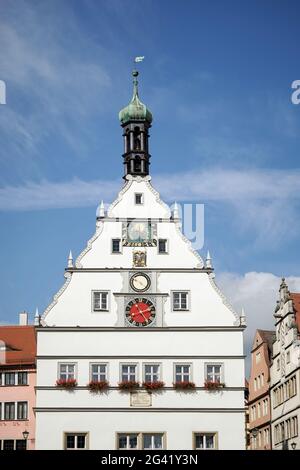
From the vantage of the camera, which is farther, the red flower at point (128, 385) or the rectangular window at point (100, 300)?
the rectangular window at point (100, 300)

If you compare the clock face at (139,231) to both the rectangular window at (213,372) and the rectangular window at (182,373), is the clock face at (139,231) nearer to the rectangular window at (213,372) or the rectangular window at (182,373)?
the rectangular window at (182,373)

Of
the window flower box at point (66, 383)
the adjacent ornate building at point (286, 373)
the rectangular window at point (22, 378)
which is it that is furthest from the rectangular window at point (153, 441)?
the rectangular window at point (22, 378)

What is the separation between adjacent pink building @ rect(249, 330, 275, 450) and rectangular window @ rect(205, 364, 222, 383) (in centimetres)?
1361

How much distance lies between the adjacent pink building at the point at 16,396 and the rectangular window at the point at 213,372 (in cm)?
1353

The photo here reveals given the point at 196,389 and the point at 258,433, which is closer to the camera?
the point at 196,389

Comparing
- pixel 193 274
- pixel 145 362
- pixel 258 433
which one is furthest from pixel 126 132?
pixel 258 433

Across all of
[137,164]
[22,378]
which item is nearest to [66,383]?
[137,164]

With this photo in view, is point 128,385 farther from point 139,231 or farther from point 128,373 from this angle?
point 139,231

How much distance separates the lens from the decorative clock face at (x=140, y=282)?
153ft

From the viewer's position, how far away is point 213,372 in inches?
1810

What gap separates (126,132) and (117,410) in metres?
14.4

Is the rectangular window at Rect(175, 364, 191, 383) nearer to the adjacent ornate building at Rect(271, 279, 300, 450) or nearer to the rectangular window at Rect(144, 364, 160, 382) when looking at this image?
the rectangular window at Rect(144, 364, 160, 382)
